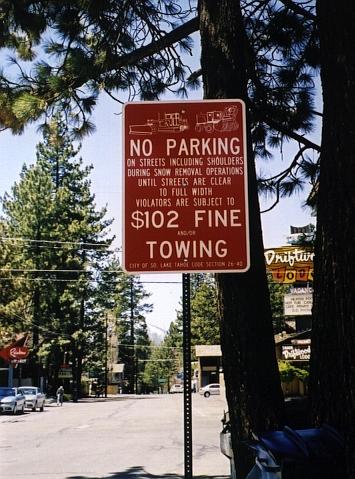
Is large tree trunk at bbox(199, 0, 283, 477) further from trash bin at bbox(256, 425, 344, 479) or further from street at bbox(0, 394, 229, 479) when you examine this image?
street at bbox(0, 394, 229, 479)

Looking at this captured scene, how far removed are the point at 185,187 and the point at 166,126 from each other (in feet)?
1.11

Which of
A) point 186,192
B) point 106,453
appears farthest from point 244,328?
point 106,453

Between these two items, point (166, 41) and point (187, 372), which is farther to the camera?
point (166, 41)

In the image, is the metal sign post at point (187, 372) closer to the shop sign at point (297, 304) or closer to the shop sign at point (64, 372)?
the shop sign at point (297, 304)

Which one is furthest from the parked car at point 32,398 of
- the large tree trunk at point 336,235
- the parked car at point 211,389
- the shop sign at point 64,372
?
the large tree trunk at point 336,235

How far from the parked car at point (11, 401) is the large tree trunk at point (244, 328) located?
30077 millimetres

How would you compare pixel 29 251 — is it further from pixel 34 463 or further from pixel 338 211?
pixel 338 211

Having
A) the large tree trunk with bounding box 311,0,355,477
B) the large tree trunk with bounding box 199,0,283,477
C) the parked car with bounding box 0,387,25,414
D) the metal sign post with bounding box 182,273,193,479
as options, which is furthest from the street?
the parked car with bounding box 0,387,25,414

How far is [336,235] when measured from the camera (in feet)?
10.9

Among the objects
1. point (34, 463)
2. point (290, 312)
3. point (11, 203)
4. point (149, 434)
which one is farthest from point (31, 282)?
point (34, 463)

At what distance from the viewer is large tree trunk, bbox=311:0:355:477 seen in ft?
10.4

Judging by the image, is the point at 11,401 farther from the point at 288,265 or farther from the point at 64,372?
the point at 64,372

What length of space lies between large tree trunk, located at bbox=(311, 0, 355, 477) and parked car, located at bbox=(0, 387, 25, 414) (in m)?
30.7

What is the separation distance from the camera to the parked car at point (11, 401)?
3189cm
